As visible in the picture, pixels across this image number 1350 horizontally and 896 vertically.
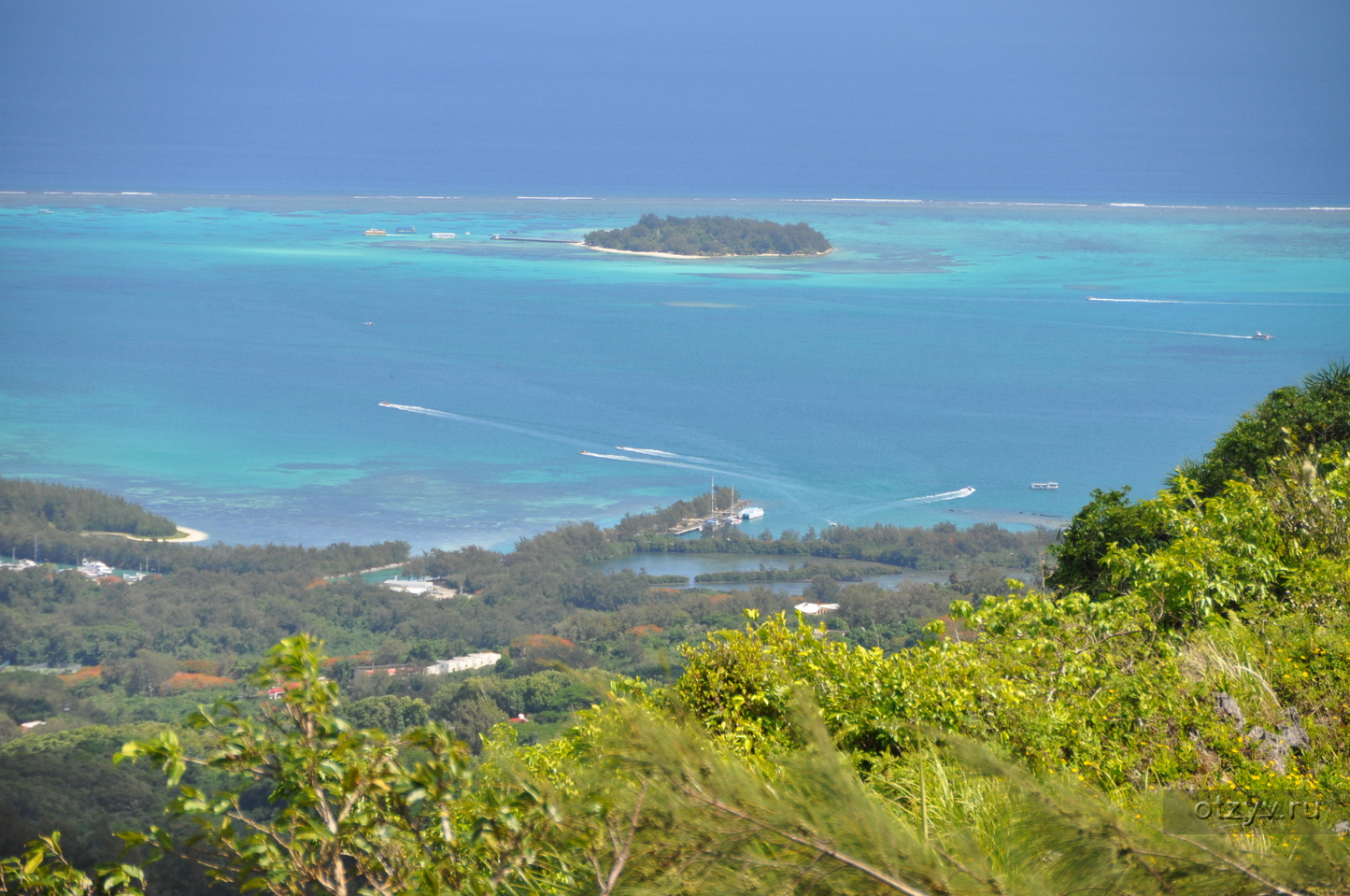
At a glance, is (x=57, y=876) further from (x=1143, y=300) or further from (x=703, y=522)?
(x=1143, y=300)

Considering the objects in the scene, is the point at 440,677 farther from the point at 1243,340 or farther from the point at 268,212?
the point at 268,212

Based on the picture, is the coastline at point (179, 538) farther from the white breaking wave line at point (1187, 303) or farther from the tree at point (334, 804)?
the white breaking wave line at point (1187, 303)

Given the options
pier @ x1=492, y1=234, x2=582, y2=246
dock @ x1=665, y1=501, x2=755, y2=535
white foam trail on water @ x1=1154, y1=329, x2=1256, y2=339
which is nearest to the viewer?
dock @ x1=665, y1=501, x2=755, y2=535

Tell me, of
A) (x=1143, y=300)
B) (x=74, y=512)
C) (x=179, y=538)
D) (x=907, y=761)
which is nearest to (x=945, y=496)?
(x=179, y=538)

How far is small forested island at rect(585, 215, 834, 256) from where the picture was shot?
393 ft

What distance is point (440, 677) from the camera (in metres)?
27.2

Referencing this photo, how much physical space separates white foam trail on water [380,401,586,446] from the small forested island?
64931mm

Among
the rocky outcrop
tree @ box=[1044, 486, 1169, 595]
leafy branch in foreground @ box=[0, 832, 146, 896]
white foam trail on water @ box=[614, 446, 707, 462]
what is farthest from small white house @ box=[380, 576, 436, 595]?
leafy branch in foreground @ box=[0, 832, 146, 896]

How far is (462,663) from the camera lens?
95.7 feet

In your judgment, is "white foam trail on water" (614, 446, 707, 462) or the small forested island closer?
"white foam trail on water" (614, 446, 707, 462)

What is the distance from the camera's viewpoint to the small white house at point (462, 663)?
2827 centimetres

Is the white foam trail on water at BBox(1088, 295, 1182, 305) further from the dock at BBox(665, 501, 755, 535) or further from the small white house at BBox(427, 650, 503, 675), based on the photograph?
the small white house at BBox(427, 650, 503, 675)

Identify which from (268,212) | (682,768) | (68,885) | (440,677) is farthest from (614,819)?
(268,212)

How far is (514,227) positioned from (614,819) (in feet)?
491
